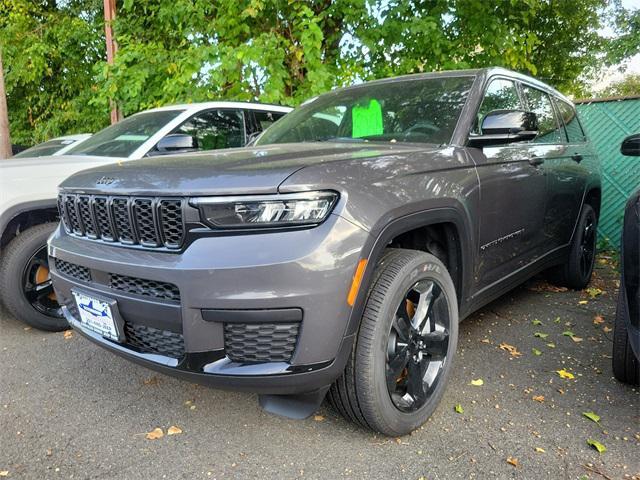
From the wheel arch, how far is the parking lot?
828mm

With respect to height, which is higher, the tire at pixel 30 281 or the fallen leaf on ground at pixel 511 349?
the tire at pixel 30 281

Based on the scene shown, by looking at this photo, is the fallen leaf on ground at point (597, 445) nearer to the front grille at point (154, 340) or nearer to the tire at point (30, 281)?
the front grille at point (154, 340)

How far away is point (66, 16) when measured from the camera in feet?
39.3

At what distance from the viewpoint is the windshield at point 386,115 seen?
2832 millimetres

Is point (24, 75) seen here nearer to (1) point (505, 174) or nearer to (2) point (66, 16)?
(2) point (66, 16)

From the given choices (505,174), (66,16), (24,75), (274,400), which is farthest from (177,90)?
(66,16)

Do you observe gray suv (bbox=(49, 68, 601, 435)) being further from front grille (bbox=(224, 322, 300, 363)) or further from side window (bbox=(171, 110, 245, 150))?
side window (bbox=(171, 110, 245, 150))

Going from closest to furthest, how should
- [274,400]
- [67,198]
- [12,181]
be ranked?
1. [274,400]
2. [67,198]
3. [12,181]

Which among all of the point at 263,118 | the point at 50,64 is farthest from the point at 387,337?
the point at 50,64

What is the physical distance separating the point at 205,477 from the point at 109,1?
29.0ft

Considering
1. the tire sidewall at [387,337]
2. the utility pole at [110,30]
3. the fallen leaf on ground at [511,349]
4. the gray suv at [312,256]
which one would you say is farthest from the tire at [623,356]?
the utility pole at [110,30]

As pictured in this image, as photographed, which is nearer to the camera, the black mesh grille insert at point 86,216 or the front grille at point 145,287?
the front grille at point 145,287

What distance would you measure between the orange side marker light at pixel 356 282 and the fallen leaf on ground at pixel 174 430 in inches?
45.3

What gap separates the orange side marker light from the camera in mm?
1862
